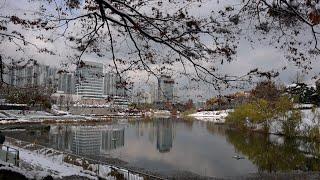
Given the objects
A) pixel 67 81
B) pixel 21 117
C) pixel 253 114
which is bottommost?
pixel 21 117

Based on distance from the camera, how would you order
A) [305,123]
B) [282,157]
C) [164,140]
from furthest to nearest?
[305,123] → [164,140] → [282,157]

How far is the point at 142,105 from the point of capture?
12.1 metres

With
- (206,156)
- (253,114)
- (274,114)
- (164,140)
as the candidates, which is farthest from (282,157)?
(253,114)

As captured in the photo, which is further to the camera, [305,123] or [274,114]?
[274,114]

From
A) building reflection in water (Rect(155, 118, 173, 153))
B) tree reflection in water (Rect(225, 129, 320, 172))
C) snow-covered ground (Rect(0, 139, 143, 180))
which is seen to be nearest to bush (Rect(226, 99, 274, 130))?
building reflection in water (Rect(155, 118, 173, 153))

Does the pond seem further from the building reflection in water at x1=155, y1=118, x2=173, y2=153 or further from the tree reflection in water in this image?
the building reflection in water at x1=155, y1=118, x2=173, y2=153

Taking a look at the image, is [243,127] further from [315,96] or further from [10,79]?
[10,79]

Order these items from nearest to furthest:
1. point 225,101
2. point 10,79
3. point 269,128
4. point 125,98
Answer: point 225,101 < point 125,98 < point 10,79 < point 269,128

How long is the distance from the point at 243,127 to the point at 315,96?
13.8 meters

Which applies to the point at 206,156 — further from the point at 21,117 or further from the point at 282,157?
the point at 21,117

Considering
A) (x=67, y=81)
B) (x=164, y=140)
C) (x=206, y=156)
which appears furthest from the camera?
(x=164, y=140)

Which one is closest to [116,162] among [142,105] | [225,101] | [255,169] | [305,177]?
[255,169]

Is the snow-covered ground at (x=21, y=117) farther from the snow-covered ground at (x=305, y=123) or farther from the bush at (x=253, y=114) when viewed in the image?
the snow-covered ground at (x=305, y=123)

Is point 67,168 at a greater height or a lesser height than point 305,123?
lesser
